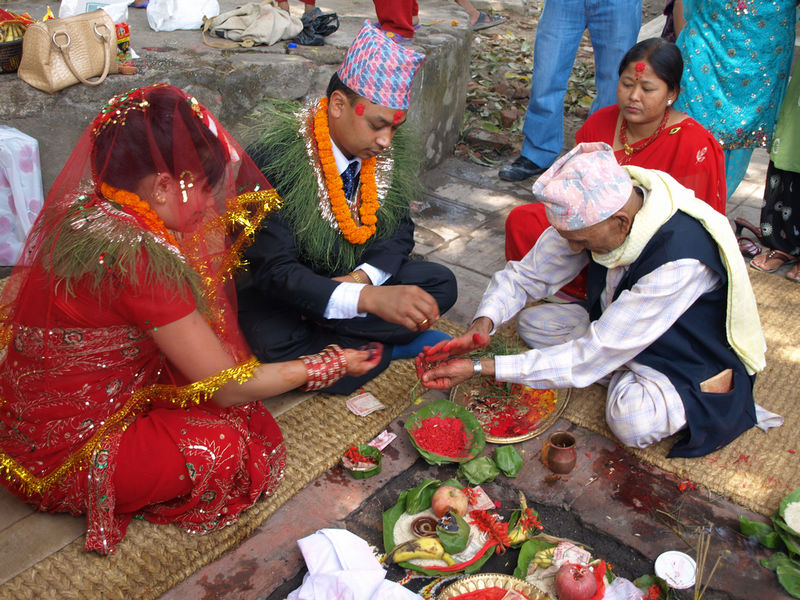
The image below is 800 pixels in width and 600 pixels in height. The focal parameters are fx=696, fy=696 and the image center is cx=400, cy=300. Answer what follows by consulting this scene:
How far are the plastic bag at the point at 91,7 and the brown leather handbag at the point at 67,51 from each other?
0.74 meters

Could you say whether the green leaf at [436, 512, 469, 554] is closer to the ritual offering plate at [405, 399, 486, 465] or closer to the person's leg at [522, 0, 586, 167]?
the ritual offering plate at [405, 399, 486, 465]

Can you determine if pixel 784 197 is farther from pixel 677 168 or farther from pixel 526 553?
pixel 526 553

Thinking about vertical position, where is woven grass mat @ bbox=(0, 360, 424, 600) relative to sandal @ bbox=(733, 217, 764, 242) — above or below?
below

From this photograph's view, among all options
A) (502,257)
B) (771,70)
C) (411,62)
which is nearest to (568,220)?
(411,62)

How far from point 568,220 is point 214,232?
1.18 meters

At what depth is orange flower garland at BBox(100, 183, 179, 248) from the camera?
1939 mm

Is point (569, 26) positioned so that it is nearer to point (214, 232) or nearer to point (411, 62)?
point (411, 62)

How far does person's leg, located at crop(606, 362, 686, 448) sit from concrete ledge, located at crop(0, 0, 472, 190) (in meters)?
2.07

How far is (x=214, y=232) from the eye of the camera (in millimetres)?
2273

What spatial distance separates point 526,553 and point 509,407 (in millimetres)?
767

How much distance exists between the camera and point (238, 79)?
3852mm

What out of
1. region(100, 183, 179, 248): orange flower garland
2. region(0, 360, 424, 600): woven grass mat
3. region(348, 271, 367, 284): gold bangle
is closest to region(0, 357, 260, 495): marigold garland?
region(0, 360, 424, 600): woven grass mat

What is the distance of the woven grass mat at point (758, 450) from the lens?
260 cm

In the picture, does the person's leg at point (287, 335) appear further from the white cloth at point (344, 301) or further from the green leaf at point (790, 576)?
the green leaf at point (790, 576)
